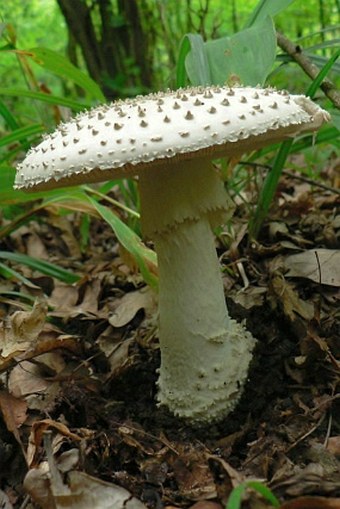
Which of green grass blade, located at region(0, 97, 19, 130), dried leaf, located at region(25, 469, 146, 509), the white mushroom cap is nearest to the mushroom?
the white mushroom cap

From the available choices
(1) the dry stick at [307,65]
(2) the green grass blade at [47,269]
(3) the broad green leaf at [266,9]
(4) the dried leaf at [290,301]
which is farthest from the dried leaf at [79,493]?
(3) the broad green leaf at [266,9]

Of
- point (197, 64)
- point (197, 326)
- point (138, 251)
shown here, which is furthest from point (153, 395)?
point (197, 64)

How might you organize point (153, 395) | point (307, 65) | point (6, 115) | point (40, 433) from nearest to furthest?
1. point (40, 433)
2. point (153, 395)
3. point (307, 65)
4. point (6, 115)

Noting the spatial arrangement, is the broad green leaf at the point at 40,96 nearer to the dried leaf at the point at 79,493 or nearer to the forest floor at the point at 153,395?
the forest floor at the point at 153,395

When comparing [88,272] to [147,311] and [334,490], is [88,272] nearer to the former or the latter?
[147,311]

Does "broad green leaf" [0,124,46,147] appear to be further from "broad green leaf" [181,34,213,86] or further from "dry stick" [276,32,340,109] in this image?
"dry stick" [276,32,340,109]

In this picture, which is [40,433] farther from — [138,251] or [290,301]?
[290,301]

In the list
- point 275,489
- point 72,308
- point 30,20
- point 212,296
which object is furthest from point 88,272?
point 30,20
